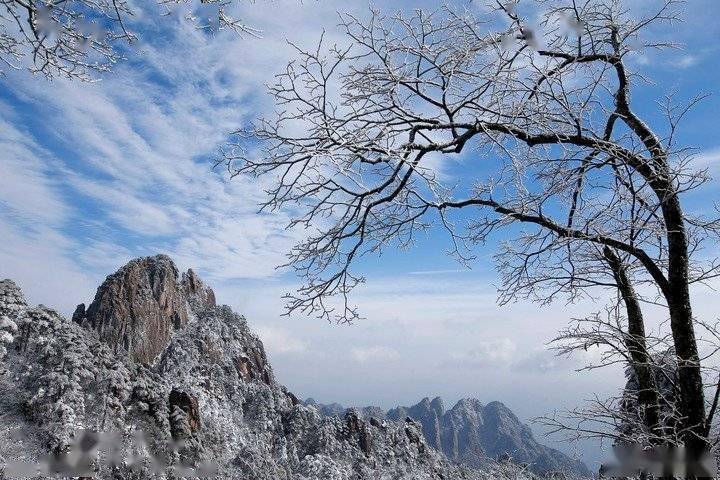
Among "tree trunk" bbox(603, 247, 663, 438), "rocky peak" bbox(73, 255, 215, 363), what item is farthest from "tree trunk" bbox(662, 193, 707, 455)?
"rocky peak" bbox(73, 255, 215, 363)

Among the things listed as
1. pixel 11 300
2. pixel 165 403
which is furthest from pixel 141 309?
pixel 11 300

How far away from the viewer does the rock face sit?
39156 mm

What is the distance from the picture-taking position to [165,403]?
5200cm

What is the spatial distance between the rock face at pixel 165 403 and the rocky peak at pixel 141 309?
0.77 feet

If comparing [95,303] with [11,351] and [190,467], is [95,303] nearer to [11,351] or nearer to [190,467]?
[11,351]

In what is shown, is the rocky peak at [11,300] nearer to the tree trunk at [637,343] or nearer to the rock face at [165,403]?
the rock face at [165,403]

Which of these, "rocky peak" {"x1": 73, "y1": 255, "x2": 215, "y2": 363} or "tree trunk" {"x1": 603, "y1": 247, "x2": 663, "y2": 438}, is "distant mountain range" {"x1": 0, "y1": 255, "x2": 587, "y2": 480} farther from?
"tree trunk" {"x1": 603, "y1": 247, "x2": 663, "y2": 438}

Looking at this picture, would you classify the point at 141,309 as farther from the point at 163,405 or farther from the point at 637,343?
the point at 637,343

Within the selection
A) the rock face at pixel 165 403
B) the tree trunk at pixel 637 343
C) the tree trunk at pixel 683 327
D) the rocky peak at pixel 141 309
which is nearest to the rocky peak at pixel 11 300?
the rock face at pixel 165 403

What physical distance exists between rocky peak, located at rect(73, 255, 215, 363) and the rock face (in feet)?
0.77

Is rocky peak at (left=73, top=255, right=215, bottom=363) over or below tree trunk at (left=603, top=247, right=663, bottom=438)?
over

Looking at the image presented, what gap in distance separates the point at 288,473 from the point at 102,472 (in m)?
41.5

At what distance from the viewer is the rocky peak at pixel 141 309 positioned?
87750mm

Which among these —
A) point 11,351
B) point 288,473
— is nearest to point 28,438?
point 11,351
